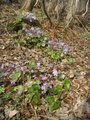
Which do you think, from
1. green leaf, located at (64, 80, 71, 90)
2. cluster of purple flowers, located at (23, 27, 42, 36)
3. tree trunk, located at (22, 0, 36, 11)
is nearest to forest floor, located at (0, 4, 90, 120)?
green leaf, located at (64, 80, 71, 90)

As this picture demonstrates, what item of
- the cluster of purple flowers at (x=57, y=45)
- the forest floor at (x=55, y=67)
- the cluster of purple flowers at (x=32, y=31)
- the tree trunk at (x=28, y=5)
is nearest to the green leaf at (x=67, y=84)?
the forest floor at (x=55, y=67)

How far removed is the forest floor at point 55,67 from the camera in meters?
4.38

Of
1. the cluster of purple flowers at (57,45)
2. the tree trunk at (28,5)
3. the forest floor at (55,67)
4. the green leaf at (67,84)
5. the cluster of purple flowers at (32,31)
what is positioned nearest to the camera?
the forest floor at (55,67)

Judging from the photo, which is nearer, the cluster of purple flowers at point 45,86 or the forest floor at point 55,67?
the forest floor at point 55,67

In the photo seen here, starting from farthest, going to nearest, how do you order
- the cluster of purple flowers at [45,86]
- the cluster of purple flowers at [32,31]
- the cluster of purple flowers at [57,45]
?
the cluster of purple flowers at [32,31] < the cluster of purple flowers at [57,45] < the cluster of purple flowers at [45,86]

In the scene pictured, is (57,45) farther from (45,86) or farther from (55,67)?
(45,86)

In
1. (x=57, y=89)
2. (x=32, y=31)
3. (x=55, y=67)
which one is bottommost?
(x=57, y=89)

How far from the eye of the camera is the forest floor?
438 cm

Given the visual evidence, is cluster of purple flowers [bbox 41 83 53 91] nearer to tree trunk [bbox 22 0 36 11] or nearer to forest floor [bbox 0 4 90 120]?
forest floor [bbox 0 4 90 120]

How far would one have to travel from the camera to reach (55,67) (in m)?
5.37

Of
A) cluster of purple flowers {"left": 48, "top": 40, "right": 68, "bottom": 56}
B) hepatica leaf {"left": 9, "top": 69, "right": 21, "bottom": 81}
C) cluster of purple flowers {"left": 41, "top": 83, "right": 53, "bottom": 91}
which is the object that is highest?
cluster of purple flowers {"left": 48, "top": 40, "right": 68, "bottom": 56}

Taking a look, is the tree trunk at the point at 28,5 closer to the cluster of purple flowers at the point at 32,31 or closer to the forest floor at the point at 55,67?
the forest floor at the point at 55,67

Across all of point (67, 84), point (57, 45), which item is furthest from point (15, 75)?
point (57, 45)

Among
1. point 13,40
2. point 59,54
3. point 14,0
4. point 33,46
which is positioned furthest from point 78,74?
point 14,0
